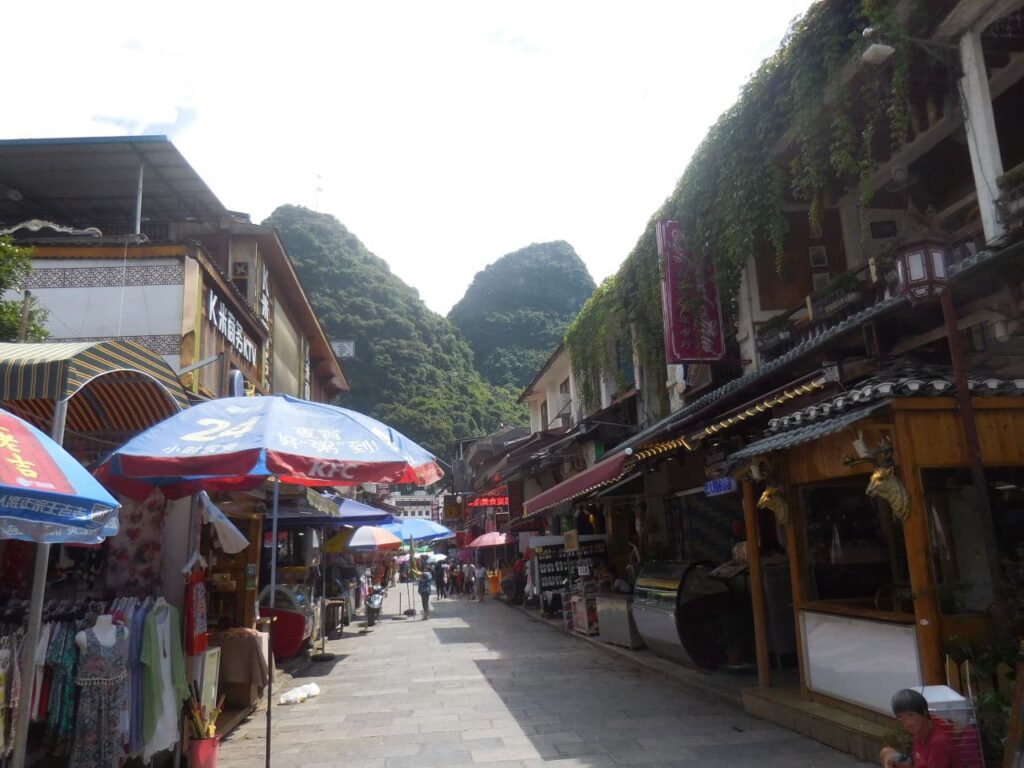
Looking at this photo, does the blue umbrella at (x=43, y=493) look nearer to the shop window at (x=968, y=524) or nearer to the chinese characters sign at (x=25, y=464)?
the chinese characters sign at (x=25, y=464)

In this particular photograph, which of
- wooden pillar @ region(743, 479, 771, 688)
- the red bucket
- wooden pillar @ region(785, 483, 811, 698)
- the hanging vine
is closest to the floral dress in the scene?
the red bucket

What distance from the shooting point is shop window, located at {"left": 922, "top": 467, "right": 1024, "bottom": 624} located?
6125 mm

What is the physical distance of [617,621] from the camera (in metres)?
13.3

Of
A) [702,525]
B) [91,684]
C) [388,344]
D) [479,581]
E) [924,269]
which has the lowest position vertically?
[479,581]

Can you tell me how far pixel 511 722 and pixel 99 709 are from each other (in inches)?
168

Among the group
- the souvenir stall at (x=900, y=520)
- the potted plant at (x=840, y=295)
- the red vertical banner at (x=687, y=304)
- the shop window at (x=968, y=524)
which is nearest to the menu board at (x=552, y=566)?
the red vertical banner at (x=687, y=304)

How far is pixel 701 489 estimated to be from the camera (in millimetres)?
12578

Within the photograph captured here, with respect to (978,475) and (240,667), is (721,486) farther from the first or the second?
(240,667)

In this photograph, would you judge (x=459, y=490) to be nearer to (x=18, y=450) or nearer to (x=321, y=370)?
(x=321, y=370)

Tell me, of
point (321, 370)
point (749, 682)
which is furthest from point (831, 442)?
point (321, 370)

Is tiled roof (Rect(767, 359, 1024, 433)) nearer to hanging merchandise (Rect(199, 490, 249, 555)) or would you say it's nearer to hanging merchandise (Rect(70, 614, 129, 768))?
hanging merchandise (Rect(199, 490, 249, 555))

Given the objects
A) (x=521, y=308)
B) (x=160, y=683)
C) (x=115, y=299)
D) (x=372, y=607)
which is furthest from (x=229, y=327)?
(x=521, y=308)

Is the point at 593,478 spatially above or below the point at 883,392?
below

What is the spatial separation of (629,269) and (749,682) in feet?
30.2
